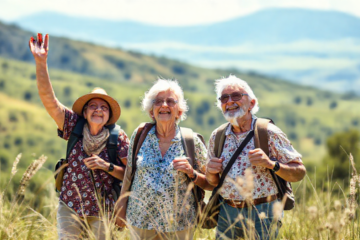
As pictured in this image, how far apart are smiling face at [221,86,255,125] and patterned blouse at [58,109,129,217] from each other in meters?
1.11

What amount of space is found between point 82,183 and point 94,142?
367mm

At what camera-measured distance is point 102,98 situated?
4812mm

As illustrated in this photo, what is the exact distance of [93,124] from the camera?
4.63 metres

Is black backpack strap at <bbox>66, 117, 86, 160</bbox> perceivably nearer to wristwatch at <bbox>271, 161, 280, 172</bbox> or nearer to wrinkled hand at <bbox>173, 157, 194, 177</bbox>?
Result: wrinkled hand at <bbox>173, 157, 194, 177</bbox>

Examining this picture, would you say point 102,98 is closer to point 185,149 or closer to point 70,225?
point 185,149

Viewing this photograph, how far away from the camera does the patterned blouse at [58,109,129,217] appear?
450cm

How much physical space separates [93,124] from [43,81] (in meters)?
0.57

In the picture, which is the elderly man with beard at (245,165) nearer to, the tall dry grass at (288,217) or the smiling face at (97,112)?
the tall dry grass at (288,217)

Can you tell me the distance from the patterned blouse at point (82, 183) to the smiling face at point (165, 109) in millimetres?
555

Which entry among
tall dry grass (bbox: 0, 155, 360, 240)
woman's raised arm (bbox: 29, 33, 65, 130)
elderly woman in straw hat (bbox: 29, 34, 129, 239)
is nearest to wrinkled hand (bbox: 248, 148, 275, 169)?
tall dry grass (bbox: 0, 155, 360, 240)

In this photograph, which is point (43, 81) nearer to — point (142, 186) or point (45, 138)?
point (142, 186)

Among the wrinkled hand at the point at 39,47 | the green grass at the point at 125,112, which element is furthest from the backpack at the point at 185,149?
the green grass at the point at 125,112

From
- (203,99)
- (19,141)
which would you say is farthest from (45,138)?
(203,99)

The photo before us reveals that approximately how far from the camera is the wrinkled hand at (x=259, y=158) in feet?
12.1
